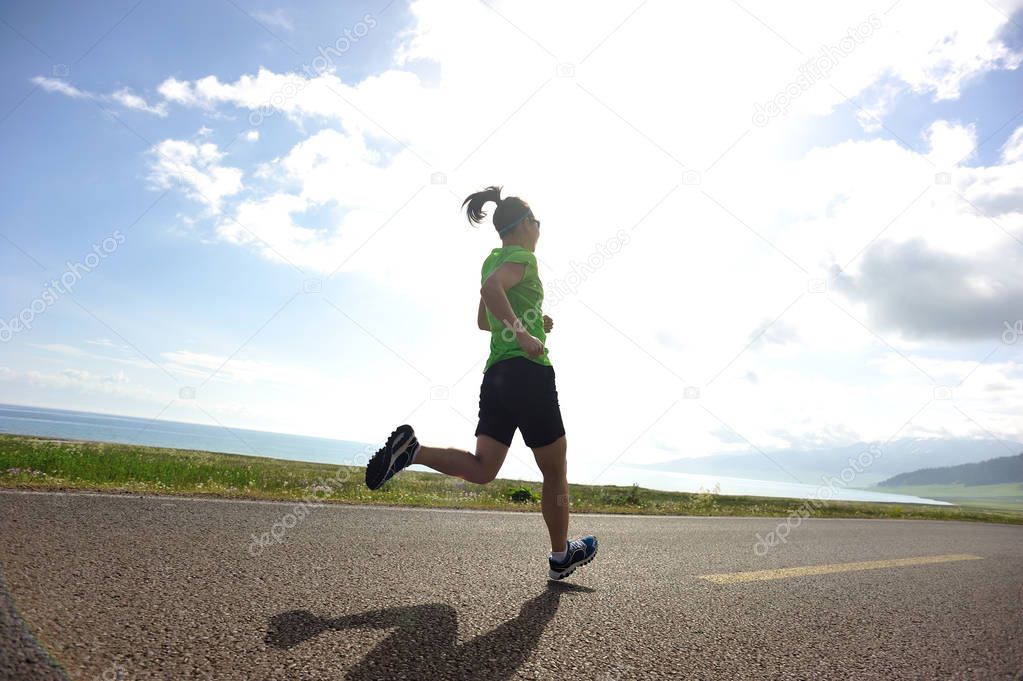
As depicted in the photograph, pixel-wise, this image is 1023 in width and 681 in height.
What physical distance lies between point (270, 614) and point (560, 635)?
4.13 ft

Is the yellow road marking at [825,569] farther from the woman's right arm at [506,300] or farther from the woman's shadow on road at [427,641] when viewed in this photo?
the woman's right arm at [506,300]

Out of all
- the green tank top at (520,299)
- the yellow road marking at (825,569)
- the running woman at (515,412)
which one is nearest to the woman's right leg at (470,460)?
the running woman at (515,412)

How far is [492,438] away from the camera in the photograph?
3.86 m

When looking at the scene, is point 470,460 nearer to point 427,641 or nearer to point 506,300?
point 506,300

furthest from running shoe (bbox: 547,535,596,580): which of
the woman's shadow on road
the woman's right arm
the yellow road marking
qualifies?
the woman's right arm

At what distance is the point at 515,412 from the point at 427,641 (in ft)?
5.28

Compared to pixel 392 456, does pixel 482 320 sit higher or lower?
higher

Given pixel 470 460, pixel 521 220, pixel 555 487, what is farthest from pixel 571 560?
pixel 521 220

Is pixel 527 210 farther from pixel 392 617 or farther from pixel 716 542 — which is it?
pixel 716 542

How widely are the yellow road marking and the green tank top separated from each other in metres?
2.23

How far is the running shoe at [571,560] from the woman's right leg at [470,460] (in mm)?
696

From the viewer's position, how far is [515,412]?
12.3 ft

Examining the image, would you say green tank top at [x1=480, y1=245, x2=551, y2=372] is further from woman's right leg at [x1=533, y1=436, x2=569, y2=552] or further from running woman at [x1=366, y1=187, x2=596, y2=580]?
woman's right leg at [x1=533, y1=436, x2=569, y2=552]

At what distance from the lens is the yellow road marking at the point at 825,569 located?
14.5ft
